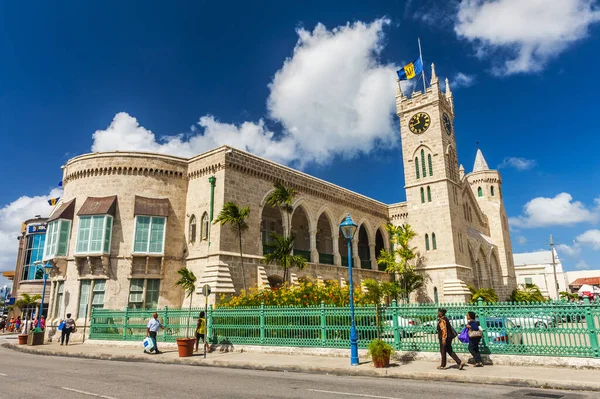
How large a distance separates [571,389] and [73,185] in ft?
76.4

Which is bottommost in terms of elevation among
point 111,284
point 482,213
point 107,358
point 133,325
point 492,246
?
point 107,358

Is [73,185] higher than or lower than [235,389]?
higher

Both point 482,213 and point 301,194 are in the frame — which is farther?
point 482,213

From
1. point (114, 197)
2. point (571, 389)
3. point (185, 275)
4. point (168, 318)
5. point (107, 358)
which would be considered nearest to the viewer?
point (571, 389)

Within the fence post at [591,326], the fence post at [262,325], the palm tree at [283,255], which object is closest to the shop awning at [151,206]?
the palm tree at [283,255]

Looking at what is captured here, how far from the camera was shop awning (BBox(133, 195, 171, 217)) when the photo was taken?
21234 mm

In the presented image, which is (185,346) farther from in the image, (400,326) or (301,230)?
(301,230)

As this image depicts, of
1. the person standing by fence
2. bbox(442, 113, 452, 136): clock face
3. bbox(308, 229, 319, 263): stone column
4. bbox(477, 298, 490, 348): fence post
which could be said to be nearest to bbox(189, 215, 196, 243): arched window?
bbox(308, 229, 319, 263): stone column

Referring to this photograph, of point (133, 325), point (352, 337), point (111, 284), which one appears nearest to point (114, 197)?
point (111, 284)

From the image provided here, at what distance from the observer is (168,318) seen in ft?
53.4

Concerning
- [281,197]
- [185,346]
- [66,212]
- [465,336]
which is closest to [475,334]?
[465,336]

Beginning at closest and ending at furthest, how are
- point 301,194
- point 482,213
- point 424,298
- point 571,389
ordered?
point 571,389 < point 301,194 < point 424,298 < point 482,213

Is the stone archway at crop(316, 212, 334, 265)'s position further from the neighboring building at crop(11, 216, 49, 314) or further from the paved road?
the neighboring building at crop(11, 216, 49, 314)

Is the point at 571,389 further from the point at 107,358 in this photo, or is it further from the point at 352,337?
the point at 107,358
